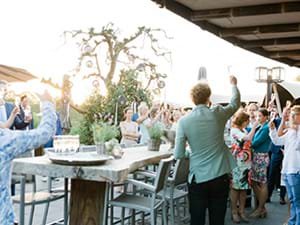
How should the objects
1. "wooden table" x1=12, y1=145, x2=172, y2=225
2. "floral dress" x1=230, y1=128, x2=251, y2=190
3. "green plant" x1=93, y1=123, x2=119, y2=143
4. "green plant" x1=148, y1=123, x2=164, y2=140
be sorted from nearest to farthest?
1. "wooden table" x1=12, y1=145, x2=172, y2=225
2. "green plant" x1=93, y1=123, x2=119, y2=143
3. "green plant" x1=148, y1=123, x2=164, y2=140
4. "floral dress" x1=230, y1=128, x2=251, y2=190

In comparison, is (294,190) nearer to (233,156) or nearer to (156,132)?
(233,156)

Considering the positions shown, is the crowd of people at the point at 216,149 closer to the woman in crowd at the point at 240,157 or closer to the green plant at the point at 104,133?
the woman in crowd at the point at 240,157

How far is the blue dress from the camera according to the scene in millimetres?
1840

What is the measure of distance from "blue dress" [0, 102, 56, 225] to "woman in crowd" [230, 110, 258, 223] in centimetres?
336

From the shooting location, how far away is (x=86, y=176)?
9.59ft

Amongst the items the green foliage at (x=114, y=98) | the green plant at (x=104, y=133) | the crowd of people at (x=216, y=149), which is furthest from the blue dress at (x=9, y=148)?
the green foliage at (x=114, y=98)

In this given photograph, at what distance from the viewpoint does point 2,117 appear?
502 centimetres

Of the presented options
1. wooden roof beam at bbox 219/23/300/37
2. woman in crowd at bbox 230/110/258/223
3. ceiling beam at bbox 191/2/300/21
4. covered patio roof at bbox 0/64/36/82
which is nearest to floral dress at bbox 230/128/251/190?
woman in crowd at bbox 230/110/258/223

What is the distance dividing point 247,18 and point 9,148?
13.6ft

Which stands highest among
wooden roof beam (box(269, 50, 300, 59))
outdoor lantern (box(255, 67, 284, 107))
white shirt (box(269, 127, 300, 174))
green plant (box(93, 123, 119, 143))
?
wooden roof beam (box(269, 50, 300, 59))

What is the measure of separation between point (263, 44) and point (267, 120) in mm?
1950

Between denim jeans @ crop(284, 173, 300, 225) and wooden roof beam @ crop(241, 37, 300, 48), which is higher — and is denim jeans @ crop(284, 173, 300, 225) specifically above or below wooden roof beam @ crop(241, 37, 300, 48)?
below

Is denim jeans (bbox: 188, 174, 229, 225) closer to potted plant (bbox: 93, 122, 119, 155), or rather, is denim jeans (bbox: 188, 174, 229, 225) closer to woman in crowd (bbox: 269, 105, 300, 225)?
potted plant (bbox: 93, 122, 119, 155)

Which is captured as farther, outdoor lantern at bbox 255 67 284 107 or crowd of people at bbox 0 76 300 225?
outdoor lantern at bbox 255 67 284 107
